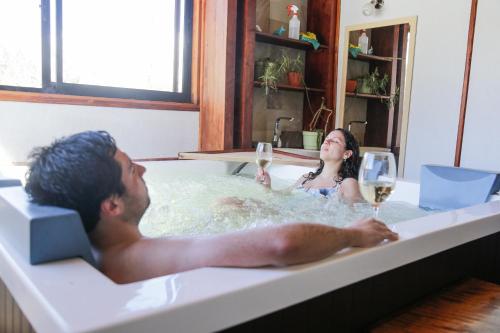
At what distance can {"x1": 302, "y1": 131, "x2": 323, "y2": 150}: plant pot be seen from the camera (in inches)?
159

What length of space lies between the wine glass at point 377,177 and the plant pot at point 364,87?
2.82 metres

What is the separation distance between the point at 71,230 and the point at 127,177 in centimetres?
22

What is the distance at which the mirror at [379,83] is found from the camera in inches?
142

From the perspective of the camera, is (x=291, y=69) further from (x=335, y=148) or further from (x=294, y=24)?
(x=335, y=148)

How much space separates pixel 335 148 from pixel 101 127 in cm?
171

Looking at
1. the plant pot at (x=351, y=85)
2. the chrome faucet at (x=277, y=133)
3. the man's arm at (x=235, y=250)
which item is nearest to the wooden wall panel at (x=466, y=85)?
the plant pot at (x=351, y=85)

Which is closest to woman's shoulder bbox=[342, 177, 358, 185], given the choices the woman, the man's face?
the woman

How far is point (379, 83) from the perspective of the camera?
3818mm

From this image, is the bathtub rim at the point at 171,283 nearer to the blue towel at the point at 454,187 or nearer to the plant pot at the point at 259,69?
the blue towel at the point at 454,187

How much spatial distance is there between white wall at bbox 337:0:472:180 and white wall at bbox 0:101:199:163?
178 centimetres

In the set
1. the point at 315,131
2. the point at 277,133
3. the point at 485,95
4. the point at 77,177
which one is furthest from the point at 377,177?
the point at 315,131

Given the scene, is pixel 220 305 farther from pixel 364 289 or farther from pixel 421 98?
pixel 421 98

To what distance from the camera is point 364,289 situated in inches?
42.4

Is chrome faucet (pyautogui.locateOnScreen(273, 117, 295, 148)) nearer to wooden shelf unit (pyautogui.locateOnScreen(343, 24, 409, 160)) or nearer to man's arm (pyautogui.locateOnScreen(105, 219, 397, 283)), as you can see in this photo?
wooden shelf unit (pyautogui.locateOnScreen(343, 24, 409, 160))
